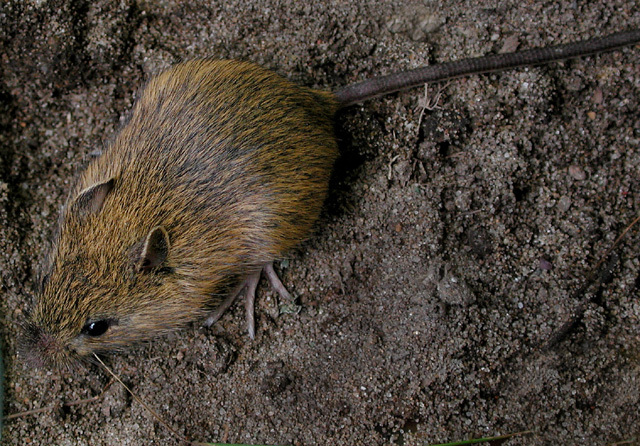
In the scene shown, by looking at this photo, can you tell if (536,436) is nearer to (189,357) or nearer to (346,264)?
(346,264)

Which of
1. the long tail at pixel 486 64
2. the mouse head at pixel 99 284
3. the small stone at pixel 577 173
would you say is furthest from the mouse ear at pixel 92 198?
the small stone at pixel 577 173

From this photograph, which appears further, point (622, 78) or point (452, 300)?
point (622, 78)

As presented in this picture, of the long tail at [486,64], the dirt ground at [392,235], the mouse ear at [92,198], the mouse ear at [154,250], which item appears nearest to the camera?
the mouse ear at [154,250]

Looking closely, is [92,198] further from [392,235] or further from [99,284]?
[392,235]

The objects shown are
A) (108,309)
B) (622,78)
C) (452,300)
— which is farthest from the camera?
(622,78)

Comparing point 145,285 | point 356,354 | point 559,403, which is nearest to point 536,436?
point 559,403

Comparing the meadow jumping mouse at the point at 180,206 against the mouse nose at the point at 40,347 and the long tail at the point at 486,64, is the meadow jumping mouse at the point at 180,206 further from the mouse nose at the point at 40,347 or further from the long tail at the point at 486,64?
the long tail at the point at 486,64

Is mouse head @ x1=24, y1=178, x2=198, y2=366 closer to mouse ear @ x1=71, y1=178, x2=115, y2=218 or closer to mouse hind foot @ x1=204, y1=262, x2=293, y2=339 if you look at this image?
mouse ear @ x1=71, y1=178, x2=115, y2=218
